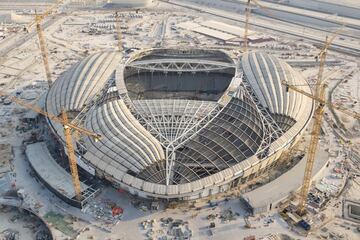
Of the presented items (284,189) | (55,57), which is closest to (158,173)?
(284,189)

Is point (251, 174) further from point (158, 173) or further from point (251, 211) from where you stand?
point (158, 173)

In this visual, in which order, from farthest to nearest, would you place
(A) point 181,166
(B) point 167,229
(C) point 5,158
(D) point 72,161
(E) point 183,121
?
(C) point 5,158 < (E) point 183,121 < (A) point 181,166 < (D) point 72,161 < (B) point 167,229

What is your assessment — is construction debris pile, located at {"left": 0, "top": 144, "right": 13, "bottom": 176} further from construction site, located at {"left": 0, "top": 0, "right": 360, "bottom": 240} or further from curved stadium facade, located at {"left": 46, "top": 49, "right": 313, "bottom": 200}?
curved stadium facade, located at {"left": 46, "top": 49, "right": 313, "bottom": 200}

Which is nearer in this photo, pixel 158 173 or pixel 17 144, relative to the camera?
pixel 158 173

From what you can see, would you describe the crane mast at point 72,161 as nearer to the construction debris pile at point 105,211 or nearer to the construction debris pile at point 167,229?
the construction debris pile at point 105,211

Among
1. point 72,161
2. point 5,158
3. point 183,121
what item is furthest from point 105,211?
point 5,158

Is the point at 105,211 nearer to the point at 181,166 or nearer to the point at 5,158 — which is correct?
the point at 181,166
